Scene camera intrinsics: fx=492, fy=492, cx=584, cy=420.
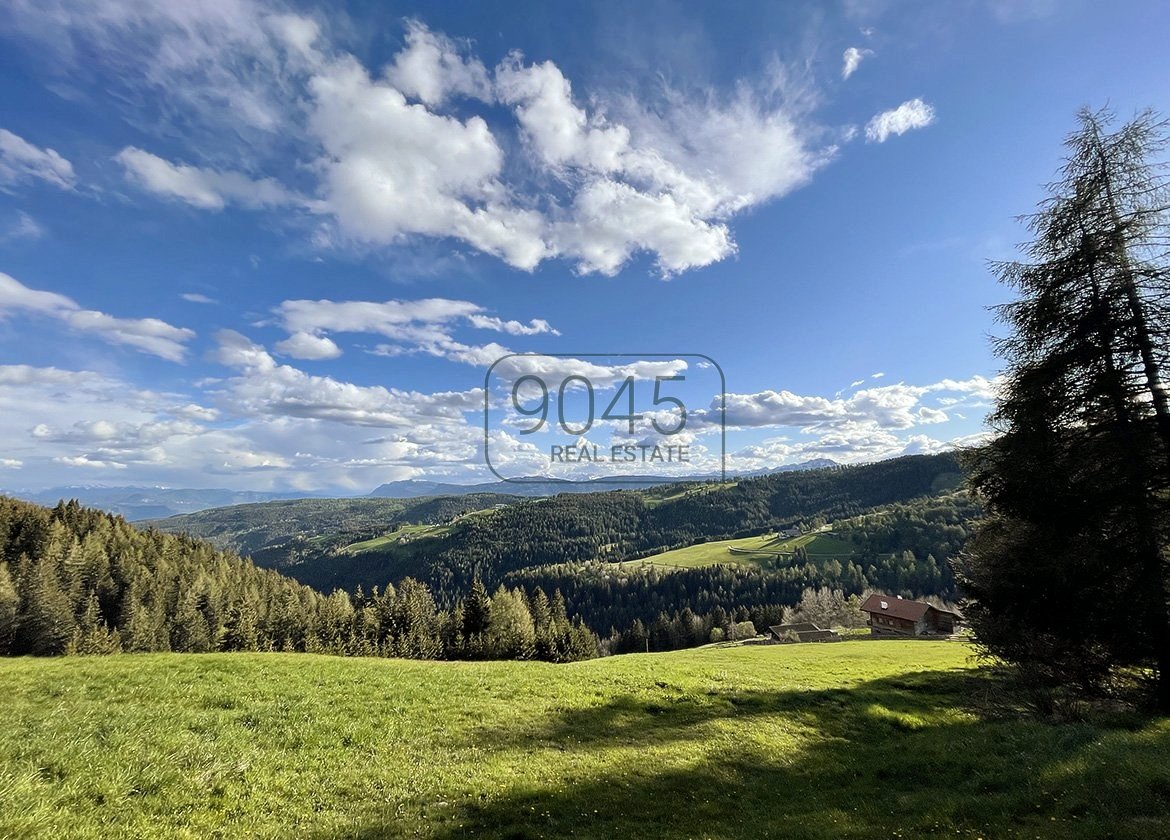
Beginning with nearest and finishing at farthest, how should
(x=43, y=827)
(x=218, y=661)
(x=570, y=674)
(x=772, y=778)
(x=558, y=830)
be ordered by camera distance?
(x=43, y=827)
(x=558, y=830)
(x=772, y=778)
(x=218, y=661)
(x=570, y=674)

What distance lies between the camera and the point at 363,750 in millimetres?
13625

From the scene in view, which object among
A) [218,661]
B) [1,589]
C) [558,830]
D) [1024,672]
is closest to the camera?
[558,830]

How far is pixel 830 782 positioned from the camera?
42.8 feet

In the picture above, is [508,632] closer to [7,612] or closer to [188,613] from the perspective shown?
[188,613]

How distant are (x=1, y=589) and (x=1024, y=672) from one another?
3390 inches

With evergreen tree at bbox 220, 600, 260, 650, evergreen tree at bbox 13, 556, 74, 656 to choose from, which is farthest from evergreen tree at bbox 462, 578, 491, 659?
evergreen tree at bbox 13, 556, 74, 656

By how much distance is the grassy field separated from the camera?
9531 millimetres

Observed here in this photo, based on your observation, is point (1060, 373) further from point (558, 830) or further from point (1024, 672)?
point (558, 830)

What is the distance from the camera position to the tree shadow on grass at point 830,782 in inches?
380

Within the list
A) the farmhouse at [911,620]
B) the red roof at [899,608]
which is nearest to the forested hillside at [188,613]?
the farmhouse at [911,620]

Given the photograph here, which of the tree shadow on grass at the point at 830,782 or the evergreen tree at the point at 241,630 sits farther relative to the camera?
the evergreen tree at the point at 241,630

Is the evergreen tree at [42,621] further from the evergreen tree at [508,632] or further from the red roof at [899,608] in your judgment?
the red roof at [899,608]

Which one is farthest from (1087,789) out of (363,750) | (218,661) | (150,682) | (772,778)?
(218,661)

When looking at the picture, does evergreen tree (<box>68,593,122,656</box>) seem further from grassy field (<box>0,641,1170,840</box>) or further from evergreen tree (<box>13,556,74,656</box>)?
grassy field (<box>0,641,1170,840</box>)
